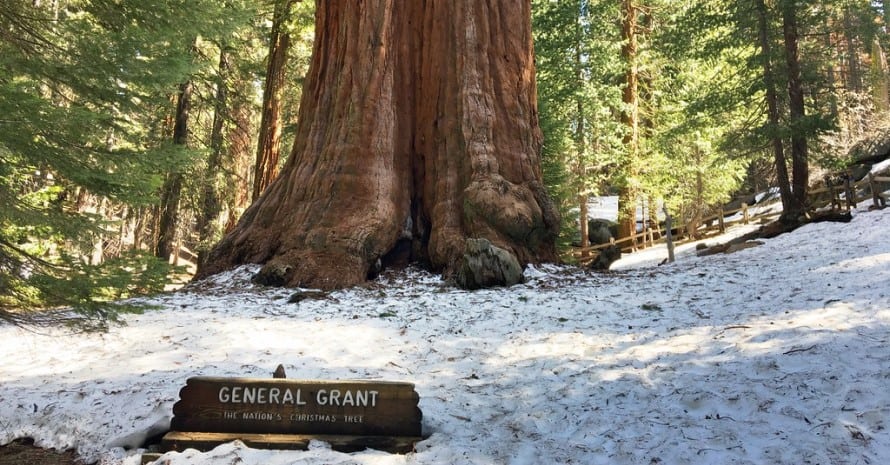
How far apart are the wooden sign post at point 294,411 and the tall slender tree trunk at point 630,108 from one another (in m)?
17.3

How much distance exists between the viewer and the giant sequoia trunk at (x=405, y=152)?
28.2 feet

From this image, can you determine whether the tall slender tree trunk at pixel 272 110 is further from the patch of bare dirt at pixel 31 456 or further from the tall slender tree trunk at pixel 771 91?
the tall slender tree trunk at pixel 771 91

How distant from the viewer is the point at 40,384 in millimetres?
4297

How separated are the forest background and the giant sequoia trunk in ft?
6.01

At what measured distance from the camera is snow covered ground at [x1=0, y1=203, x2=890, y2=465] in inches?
119

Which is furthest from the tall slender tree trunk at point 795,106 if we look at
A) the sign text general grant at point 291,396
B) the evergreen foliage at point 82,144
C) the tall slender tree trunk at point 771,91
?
the evergreen foliage at point 82,144

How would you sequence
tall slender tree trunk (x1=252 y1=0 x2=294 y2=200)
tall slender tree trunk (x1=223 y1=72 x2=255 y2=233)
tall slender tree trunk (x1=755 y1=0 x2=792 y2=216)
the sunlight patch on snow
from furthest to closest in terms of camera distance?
tall slender tree trunk (x1=223 y1=72 x2=255 y2=233), tall slender tree trunk (x1=252 y1=0 x2=294 y2=200), tall slender tree trunk (x1=755 y1=0 x2=792 y2=216), the sunlight patch on snow

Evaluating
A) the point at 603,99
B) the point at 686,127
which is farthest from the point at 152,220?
the point at 686,127

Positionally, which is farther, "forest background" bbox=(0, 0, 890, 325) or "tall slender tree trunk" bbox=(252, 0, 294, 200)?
"tall slender tree trunk" bbox=(252, 0, 294, 200)

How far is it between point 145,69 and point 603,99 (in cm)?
1609

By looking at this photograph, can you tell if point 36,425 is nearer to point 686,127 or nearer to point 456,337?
point 456,337

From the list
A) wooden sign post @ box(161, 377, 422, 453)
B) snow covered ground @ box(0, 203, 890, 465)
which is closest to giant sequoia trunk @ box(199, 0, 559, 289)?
snow covered ground @ box(0, 203, 890, 465)

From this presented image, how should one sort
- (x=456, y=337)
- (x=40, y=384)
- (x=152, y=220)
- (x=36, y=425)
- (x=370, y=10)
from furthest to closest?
(x=152, y=220), (x=370, y=10), (x=456, y=337), (x=40, y=384), (x=36, y=425)

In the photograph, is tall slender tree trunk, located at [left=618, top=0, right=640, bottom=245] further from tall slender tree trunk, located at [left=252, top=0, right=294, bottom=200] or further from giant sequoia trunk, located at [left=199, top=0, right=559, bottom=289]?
tall slender tree trunk, located at [left=252, top=0, right=294, bottom=200]
